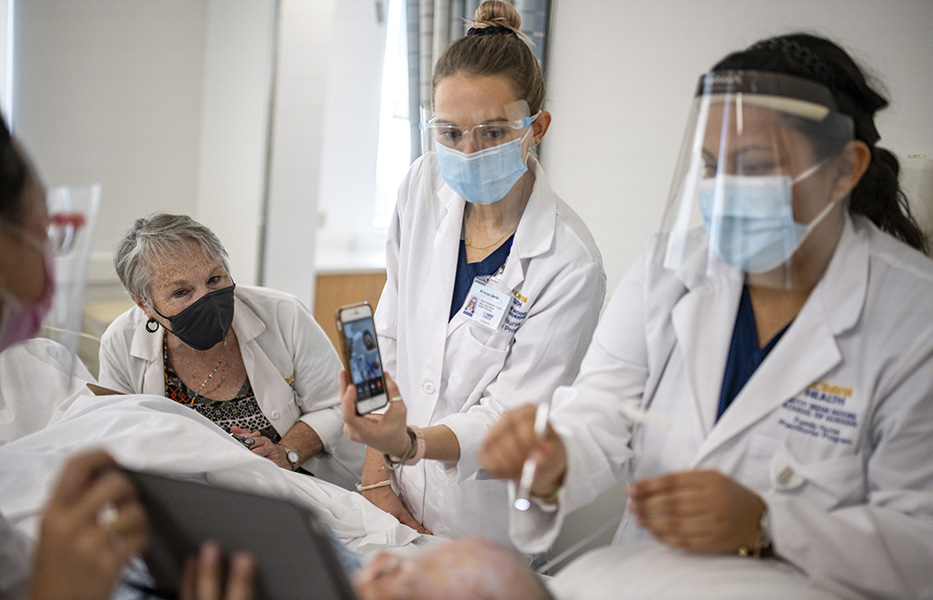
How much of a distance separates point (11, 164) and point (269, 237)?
2918 millimetres

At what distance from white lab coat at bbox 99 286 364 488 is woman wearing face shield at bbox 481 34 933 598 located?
42.9 inches

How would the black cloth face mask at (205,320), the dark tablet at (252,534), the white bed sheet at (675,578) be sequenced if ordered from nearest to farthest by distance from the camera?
the dark tablet at (252,534) → the white bed sheet at (675,578) → the black cloth face mask at (205,320)

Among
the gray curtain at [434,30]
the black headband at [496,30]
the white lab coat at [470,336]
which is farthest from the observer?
the gray curtain at [434,30]

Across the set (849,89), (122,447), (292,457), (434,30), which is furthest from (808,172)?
(434,30)

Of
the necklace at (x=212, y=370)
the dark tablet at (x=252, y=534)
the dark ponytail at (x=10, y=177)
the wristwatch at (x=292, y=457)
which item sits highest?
the dark ponytail at (x=10, y=177)

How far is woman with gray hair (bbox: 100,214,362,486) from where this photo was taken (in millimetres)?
1913

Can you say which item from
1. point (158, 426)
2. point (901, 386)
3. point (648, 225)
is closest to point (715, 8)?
point (648, 225)

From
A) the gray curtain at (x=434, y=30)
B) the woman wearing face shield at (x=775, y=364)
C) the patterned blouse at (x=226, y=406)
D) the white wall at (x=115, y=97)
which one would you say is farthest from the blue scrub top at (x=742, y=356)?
the white wall at (x=115, y=97)

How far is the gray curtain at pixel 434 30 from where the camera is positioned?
2887mm

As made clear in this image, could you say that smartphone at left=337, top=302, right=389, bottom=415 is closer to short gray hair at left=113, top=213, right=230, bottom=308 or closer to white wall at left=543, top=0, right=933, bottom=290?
short gray hair at left=113, top=213, right=230, bottom=308

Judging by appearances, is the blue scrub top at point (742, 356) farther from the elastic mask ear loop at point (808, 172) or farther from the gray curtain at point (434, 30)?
the gray curtain at point (434, 30)

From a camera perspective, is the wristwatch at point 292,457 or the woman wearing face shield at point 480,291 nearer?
the woman wearing face shield at point 480,291

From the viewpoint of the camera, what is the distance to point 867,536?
973 mm

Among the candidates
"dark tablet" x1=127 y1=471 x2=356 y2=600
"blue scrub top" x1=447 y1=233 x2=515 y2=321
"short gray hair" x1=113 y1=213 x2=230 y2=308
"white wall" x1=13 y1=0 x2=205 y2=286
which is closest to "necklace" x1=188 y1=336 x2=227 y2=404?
"short gray hair" x1=113 y1=213 x2=230 y2=308
